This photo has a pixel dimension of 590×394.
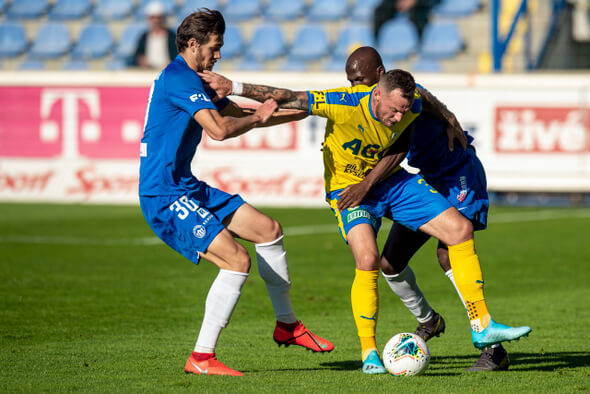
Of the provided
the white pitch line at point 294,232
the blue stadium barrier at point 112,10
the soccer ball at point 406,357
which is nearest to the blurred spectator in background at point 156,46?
the blue stadium barrier at point 112,10

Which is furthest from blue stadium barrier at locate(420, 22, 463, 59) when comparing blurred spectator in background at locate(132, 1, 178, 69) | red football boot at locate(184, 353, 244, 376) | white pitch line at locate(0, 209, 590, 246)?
red football boot at locate(184, 353, 244, 376)

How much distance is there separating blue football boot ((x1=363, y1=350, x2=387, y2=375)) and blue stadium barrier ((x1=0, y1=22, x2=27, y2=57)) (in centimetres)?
1855

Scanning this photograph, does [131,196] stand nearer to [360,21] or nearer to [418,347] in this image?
[360,21]

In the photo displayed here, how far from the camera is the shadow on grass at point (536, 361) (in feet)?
18.2

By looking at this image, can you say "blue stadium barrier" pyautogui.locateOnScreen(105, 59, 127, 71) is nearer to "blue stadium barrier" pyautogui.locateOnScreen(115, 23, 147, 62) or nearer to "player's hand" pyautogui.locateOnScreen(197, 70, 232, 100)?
"blue stadium barrier" pyautogui.locateOnScreen(115, 23, 147, 62)

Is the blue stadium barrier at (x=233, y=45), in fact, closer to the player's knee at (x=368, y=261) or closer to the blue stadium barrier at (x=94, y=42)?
the blue stadium barrier at (x=94, y=42)

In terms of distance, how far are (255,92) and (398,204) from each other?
3.75 ft

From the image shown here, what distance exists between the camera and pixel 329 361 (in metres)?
5.87

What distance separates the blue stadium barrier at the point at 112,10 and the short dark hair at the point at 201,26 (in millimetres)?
17436

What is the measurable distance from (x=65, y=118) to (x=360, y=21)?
744 cm

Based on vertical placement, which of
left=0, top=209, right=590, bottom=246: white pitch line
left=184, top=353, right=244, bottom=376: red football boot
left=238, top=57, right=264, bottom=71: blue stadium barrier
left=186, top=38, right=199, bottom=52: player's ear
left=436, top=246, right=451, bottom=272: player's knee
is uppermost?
left=186, top=38, right=199, bottom=52: player's ear

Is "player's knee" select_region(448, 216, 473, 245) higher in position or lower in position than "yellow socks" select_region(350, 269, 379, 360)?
higher

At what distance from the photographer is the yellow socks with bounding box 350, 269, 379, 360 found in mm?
5309

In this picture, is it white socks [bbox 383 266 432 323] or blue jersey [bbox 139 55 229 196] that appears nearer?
blue jersey [bbox 139 55 229 196]
